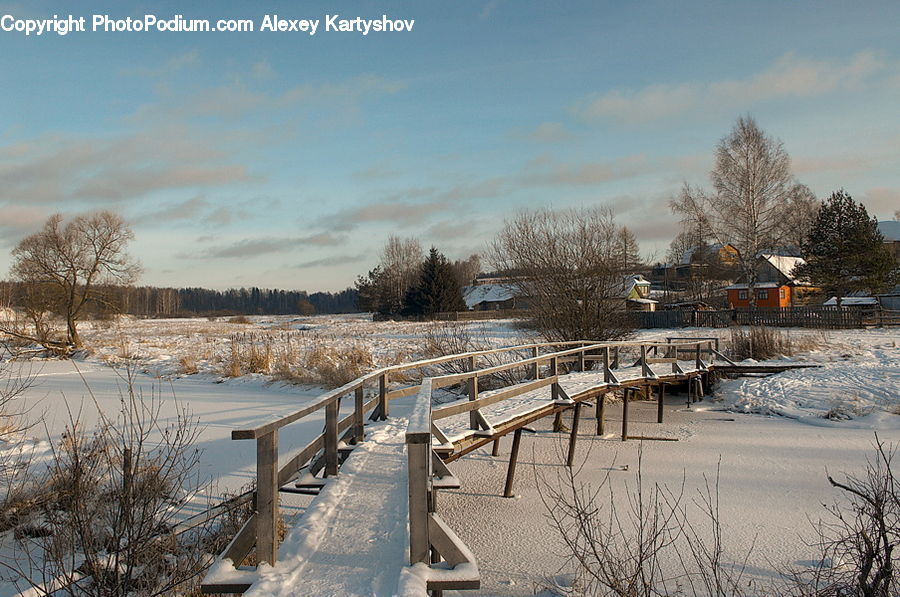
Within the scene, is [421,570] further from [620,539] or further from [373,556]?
[620,539]

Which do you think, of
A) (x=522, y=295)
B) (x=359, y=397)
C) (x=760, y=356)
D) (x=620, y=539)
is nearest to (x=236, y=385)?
(x=522, y=295)

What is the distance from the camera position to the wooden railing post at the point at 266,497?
3.61 m

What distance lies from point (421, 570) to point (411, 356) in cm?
1569

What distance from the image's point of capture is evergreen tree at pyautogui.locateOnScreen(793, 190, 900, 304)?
32.4 metres

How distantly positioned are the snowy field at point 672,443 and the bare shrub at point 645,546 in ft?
0.91

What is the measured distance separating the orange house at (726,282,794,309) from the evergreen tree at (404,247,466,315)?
20.9 metres

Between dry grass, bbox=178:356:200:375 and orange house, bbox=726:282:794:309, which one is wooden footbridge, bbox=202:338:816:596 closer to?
dry grass, bbox=178:356:200:375

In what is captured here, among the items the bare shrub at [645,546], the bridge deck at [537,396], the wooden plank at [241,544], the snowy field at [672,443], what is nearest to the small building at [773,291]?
the snowy field at [672,443]

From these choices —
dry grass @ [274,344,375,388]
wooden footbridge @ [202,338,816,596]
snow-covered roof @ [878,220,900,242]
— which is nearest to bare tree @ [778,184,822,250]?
snow-covered roof @ [878,220,900,242]

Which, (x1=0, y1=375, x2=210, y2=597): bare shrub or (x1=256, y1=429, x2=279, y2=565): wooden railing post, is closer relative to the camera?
(x1=256, y1=429, x2=279, y2=565): wooden railing post

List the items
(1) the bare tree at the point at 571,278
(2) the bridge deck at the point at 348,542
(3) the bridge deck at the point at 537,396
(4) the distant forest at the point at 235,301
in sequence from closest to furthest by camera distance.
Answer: (2) the bridge deck at the point at 348,542 < (3) the bridge deck at the point at 537,396 < (1) the bare tree at the point at 571,278 < (4) the distant forest at the point at 235,301

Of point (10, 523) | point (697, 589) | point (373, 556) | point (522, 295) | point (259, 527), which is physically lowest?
point (697, 589)

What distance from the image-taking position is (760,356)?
1945cm

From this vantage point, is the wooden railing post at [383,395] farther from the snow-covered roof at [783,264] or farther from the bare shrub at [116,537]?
the snow-covered roof at [783,264]
